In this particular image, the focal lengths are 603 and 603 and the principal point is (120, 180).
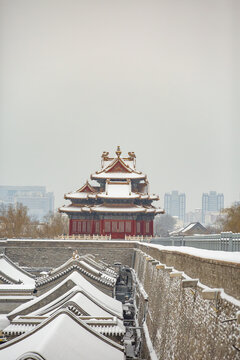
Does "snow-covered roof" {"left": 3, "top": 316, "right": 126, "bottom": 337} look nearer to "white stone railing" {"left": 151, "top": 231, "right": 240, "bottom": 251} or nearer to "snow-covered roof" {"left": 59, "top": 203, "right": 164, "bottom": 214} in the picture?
"white stone railing" {"left": 151, "top": 231, "right": 240, "bottom": 251}

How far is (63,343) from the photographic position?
12.8 m

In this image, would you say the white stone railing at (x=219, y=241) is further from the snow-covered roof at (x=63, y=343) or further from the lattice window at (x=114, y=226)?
the lattice window at (x=114, y=226)

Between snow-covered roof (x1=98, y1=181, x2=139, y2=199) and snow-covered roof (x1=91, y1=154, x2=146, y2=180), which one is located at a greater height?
snow-covered roof (x1=91, y1=154, x2=146, y2=180)

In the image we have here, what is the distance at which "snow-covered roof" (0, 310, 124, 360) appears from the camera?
12141 millimetres

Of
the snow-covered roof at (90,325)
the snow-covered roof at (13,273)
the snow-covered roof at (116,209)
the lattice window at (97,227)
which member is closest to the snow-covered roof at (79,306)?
the snow-covered roof at (90,325)

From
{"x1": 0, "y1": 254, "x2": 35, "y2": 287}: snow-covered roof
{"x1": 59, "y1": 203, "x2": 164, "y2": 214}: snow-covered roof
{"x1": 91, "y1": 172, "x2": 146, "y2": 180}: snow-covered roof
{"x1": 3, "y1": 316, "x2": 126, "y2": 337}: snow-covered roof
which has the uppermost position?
{"x1": 91, "y1": 172, "x2": 146, "y2": 180}: snow-covered roof

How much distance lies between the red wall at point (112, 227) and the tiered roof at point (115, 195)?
1514 millimetres

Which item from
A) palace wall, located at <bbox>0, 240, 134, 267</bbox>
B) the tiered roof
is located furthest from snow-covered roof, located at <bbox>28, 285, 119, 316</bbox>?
the tiered roof

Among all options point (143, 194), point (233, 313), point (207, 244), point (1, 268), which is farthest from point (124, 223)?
point (233, 313)

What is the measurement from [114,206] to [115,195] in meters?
1.10

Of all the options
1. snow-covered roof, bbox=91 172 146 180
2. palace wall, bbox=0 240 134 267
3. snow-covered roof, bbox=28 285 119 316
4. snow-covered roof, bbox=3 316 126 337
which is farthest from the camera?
snow-covered roof, bbox=91 172 146 180

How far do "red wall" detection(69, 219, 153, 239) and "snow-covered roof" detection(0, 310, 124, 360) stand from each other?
4423cm

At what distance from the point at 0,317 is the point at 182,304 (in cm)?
1073

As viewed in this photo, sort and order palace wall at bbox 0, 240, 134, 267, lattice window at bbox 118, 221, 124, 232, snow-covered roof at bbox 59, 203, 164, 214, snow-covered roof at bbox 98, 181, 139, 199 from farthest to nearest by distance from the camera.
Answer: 1. lattice window at bbox 118, 221, 124, 232
2. snow-covered roof at bbox 98, 181, 139, 199
3. snow-covered roof at bbox 59, 203, 164, 214
4. palace wall at bbox 0, 240, 134, 267
